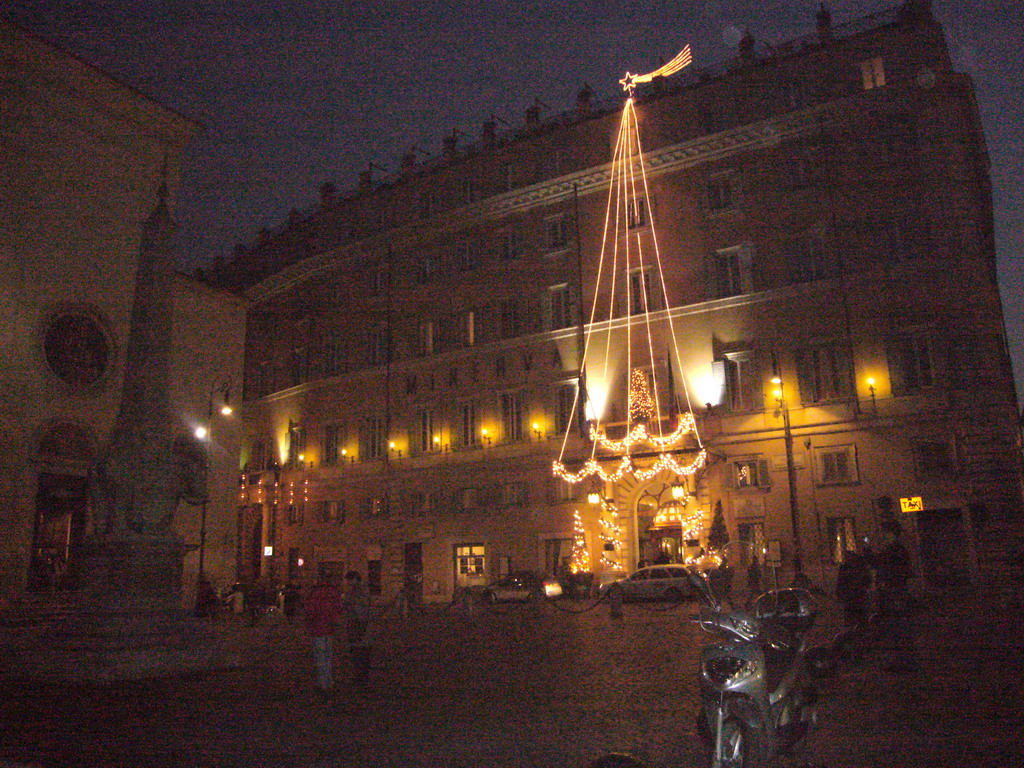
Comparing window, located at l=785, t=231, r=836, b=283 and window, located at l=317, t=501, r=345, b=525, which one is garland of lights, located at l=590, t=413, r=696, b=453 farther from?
window, located at l=317, t=501, r=345, b=525

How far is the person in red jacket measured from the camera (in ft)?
35.6

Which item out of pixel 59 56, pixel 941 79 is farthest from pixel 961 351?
pixel 59 56

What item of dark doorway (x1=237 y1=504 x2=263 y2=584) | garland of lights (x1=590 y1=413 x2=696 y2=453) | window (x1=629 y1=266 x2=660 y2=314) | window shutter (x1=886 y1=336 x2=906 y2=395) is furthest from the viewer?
dark doorway (x1=237 y1=504 x2=263 y2=584)

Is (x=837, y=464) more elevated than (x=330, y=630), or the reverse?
(x=837, y=464)

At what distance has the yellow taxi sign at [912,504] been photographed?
2900 cm

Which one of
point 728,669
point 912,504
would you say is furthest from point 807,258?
point 728,669

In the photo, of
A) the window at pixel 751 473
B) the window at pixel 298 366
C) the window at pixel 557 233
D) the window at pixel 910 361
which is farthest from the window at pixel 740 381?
the window at pixel 298 366

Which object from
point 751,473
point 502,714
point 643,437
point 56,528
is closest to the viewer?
point 502,714

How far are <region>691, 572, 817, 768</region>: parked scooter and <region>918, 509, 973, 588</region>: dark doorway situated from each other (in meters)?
26.4

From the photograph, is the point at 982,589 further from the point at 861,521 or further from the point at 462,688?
the point at 462,688

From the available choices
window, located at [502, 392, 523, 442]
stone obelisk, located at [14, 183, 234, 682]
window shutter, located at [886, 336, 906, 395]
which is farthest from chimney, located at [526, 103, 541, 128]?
stone obelisk, located at [14, 183, 234, 682]

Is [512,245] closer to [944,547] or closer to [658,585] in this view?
[658,585]

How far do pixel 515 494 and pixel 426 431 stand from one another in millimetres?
6038

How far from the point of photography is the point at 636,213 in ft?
122
